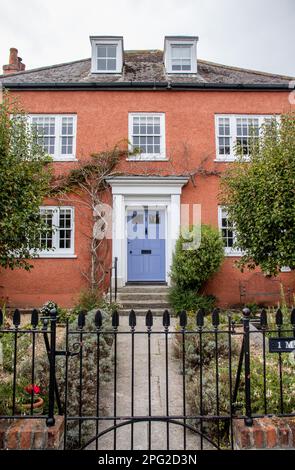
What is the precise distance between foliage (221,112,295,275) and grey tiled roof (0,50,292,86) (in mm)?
5148

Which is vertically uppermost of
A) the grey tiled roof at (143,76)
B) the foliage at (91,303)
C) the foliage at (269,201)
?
the grey tiled roof at (143,76)

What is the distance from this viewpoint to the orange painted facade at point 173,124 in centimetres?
1182

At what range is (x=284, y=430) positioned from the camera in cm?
296

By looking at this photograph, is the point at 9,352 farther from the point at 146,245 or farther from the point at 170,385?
the point at 146,245

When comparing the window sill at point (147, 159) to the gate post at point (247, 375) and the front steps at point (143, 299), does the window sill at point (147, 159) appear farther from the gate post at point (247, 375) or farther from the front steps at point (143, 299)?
the gate post at point (247, 375)

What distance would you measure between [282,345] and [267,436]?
835mm

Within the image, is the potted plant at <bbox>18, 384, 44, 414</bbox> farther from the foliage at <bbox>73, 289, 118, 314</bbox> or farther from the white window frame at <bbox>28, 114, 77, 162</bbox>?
the white window frame at <bbox>28, 114, 77, 162</bbox>

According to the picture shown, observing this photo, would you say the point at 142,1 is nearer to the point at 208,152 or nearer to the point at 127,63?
the point at 208,152

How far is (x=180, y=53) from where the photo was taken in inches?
535

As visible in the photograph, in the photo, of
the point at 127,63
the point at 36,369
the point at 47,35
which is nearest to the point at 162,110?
the point at 127,63

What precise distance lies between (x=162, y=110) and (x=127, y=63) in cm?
397

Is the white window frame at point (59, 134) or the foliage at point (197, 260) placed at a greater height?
the white window frame at point (59, 134)

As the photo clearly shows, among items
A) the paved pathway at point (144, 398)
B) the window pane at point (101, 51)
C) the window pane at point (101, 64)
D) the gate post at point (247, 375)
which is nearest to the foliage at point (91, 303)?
the paved pathway at point (144, 398)

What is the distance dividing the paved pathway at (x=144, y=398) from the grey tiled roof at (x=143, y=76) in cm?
995
